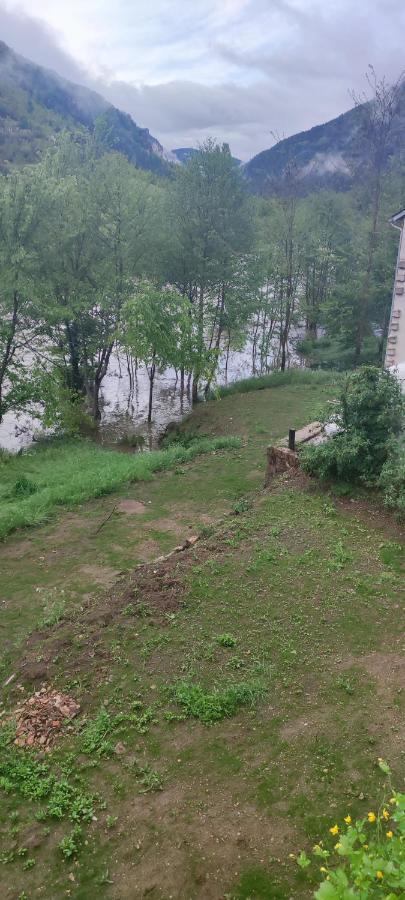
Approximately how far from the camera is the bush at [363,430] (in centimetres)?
886

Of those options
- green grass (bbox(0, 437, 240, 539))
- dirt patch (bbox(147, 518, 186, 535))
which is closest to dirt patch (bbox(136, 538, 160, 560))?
dirt patch (bbox(147, 518, 186, 535))

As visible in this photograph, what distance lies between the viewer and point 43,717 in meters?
5.20

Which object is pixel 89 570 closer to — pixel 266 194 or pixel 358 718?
pixel 358 718

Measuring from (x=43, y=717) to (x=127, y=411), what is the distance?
16261mm

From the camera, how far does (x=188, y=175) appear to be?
18.2 meters

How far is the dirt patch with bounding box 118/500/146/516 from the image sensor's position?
10.8 m

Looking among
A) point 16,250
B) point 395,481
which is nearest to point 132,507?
point 395,481

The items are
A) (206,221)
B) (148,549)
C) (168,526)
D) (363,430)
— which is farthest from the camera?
(206,221)

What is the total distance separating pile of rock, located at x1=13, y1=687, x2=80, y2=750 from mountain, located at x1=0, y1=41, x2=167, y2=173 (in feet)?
66.2

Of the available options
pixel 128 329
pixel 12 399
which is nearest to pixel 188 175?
pixel 128 329

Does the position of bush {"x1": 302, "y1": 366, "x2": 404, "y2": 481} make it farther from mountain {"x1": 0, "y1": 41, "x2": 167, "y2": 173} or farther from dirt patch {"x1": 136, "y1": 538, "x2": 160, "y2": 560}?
mountain {"x1": 0, "y1": 41, "x2": 167, "y2": 173}

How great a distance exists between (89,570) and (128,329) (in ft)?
31.6

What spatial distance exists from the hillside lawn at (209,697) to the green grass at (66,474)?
151 centimetres

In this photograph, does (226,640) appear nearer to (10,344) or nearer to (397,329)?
(397,329)
